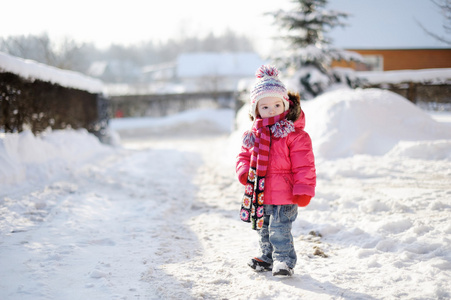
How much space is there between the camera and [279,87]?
2.88 m

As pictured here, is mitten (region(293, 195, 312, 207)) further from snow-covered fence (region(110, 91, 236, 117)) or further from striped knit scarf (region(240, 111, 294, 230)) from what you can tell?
A: snow-covered fence (region(110, 91, 236, 117))

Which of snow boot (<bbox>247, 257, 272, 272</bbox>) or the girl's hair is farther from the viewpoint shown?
snow boot (<bbox>247, 257, 272, 272</bbox>)

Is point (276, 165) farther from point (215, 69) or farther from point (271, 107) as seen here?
point (215, 69)

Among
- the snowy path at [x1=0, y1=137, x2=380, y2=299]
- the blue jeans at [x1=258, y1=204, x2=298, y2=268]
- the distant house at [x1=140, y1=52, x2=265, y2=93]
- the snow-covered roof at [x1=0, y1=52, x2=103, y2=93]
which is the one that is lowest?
the snowy path at [x1=0, y1=137, x2=380, y2=299]

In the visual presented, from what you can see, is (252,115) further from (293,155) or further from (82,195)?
(82,195)

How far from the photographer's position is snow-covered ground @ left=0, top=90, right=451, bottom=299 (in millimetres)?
2721

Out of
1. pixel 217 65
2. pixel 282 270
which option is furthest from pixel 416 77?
pixel 217 65

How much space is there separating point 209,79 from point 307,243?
137ft

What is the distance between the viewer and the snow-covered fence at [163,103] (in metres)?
27.1

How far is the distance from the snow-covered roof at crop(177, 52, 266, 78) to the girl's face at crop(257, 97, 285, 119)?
44.6 m

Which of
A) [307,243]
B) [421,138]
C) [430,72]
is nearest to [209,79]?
[430,72]

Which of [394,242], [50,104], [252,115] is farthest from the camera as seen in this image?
[50,104]

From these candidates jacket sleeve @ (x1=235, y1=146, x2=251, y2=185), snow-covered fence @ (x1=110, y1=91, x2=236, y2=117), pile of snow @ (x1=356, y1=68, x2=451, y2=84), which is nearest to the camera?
jacket sleeve @ (x1=235, y1=146, x2=251, y2=185)

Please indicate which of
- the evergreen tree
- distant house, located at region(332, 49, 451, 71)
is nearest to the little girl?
the evergreen tree
